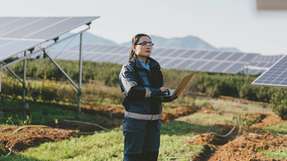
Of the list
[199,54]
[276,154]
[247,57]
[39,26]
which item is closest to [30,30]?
[39,26]

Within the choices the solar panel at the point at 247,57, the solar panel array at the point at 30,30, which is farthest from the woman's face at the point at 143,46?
the solar panel at the point at 247,57

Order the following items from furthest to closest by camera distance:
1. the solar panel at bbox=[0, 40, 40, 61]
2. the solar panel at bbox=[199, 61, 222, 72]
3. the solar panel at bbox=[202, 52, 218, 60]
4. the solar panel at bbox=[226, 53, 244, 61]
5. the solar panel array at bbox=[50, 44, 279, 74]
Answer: the solar panel at bbox=[202, 52, 218, 60]
the solar panel at bbox=[226, 53, 244, 61]
the solar panel array at bbox=[50, 44, 279, 74]
the solar panel at bbox=[199, 61, 222, 72]
the solar panel at bbox=[0, 40, 40, 61]

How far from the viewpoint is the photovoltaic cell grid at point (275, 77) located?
8523 mm

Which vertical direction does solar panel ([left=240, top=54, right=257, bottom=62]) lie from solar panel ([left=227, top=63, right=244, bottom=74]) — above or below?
above

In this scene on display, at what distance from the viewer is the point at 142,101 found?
3.29 meters

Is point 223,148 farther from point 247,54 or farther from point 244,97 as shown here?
point 247,54

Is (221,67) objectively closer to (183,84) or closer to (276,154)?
(276,154)

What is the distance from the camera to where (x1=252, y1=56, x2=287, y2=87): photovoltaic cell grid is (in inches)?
336

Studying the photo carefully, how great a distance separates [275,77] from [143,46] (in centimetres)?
632

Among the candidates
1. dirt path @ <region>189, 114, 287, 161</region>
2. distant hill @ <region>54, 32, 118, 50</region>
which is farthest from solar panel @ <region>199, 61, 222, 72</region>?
dirt path @ <region>189, 114, 287, 161</region>

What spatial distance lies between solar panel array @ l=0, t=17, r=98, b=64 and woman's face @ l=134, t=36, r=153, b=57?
6.39m

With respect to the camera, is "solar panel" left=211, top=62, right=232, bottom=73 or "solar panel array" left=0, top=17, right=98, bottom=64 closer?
"solar panel array" left=0, top=17, right=98, bottom=64

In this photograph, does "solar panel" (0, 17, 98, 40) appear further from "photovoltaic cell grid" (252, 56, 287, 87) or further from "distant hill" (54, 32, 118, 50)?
"photovoltaic cell grid" (252, 56, 287, 87)

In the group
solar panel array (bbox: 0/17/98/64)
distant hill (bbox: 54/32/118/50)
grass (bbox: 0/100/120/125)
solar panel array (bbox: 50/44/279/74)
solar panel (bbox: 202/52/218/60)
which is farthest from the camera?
solar panel (bbox: 202/52/218/60)
